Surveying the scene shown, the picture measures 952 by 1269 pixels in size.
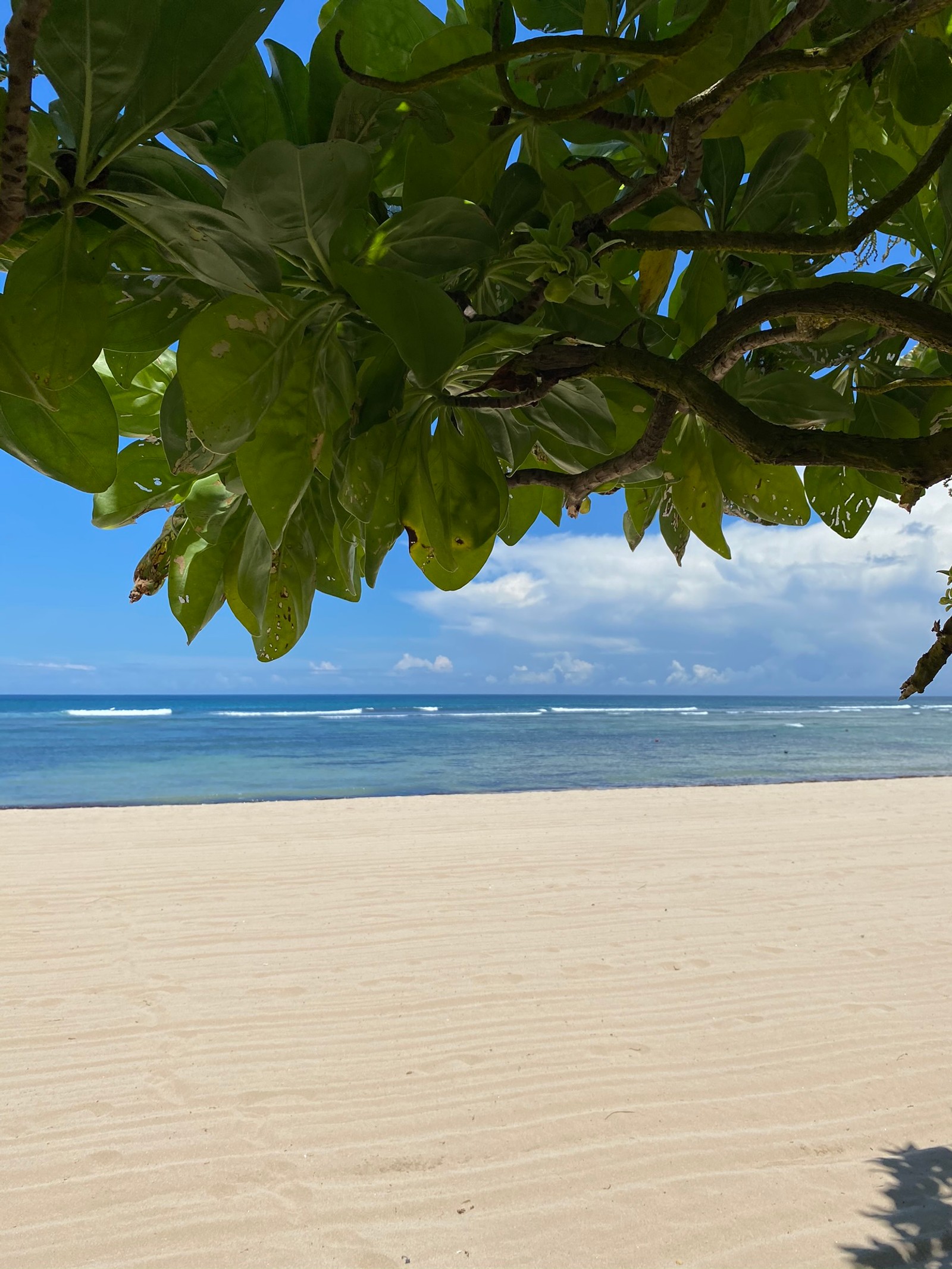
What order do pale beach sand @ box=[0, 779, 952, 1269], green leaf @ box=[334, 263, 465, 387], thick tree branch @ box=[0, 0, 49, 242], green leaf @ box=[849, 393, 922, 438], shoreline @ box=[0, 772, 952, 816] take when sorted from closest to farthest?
thick tree branch @ box=[0, 0, 49, 242] → green leaf @ box=[334, 263, 465, 387] → green leaf @ box=[849, 393, 922, 438] → pale beach sand @ box=[0, 779, 952, 1269] → shoreline @ box=[0, 772, 952, 816]

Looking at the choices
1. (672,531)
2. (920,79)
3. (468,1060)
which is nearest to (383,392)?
(672,531)

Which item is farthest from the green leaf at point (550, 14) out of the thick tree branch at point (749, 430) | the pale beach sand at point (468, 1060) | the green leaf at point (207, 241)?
the pale beach sand at point (468, 1060)

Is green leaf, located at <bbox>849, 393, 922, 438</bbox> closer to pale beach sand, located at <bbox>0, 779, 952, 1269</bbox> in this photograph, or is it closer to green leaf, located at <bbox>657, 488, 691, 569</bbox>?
green leaf, located at <bbox>657, 488, 691, 569</bbox>

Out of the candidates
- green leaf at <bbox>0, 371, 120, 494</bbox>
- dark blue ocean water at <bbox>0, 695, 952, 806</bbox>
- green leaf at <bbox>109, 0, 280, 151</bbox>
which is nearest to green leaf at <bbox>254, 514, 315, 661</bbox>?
green leaf at <bbox>0, 371, 120, 494</bbox>

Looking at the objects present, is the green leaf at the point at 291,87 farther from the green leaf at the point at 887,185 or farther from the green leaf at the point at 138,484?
the green leaf at the point at 887,185

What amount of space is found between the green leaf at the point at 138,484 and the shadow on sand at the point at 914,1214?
9.22ft

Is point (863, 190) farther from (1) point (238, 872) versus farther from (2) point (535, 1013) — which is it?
(1) point (238, 872)

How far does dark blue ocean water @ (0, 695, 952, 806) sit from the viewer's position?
1585cm

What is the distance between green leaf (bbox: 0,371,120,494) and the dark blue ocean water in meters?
14.2

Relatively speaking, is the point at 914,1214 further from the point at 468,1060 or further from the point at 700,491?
the point at 700,491

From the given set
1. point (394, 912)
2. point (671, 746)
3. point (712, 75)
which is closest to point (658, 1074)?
point (394, 912)

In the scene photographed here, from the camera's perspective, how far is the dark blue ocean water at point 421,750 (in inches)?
624

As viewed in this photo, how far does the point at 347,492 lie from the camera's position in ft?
1.60

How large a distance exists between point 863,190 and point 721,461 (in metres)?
0.28
